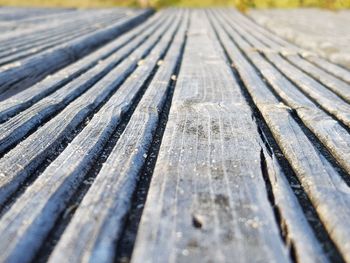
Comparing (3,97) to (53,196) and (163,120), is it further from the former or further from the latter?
(53,196)

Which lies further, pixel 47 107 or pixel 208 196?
pixel 47 107

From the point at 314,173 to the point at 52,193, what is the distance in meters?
0.91

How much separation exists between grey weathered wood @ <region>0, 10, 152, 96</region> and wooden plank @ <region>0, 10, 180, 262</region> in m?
1.04

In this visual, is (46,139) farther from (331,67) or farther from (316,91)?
(331,67)

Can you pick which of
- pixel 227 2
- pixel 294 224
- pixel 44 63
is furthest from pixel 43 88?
pixel 227 2

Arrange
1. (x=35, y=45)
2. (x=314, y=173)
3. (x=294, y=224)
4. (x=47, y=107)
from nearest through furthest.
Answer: (x=294, y=224) < (x=314, y=173) < (x=47, y=107) < (x=35, y=45)

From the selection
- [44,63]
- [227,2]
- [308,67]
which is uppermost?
[44,63]

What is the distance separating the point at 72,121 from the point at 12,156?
43 centimetres

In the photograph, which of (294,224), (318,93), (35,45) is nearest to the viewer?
(294,224)

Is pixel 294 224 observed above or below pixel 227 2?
above

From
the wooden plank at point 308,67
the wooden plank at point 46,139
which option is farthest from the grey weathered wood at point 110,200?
the wooden plank at point 308,67

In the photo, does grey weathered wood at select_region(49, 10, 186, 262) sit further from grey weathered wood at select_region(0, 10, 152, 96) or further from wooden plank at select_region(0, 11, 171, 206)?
grey weathered wood at select_region(0, 10, 152, 96)

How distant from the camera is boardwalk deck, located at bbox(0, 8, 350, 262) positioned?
1.00 m

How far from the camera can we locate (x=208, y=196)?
3.93ft
